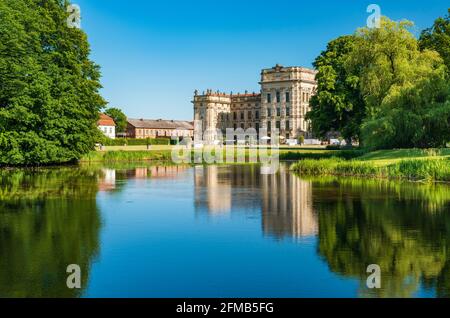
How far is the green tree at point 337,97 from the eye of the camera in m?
46.9

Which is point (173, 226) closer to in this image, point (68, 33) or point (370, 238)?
point (370, 238)

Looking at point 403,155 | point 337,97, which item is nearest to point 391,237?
point 403,155

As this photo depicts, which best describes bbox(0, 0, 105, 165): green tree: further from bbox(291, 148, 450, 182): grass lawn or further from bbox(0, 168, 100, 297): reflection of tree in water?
bbox(291, 148, 450, 182): grass lawn

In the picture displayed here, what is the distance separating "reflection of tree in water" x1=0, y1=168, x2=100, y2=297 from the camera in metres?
8.96

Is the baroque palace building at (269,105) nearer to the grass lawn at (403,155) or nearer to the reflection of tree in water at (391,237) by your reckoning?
the grass lawn at (403,155)

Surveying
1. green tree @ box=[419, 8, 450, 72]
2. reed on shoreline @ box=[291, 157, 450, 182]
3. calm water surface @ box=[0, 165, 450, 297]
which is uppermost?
green tree @ box=[419, 8, 450, 72]

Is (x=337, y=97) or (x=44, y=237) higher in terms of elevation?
(x=337, y=97)

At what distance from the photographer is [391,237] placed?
41.3ft

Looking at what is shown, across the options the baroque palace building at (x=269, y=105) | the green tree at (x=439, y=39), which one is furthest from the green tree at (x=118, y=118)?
the green tree at (x=439, y=39)

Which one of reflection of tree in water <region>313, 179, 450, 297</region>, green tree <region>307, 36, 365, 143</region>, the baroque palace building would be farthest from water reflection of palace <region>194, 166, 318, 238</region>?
the baroque palace building

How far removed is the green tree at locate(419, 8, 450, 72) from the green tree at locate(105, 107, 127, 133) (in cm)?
8784

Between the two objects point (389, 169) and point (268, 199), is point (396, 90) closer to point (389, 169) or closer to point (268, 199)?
point (389, 169)

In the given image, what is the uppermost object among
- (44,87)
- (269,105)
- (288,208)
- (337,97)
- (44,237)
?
(269,105)

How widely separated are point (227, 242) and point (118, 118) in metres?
118
